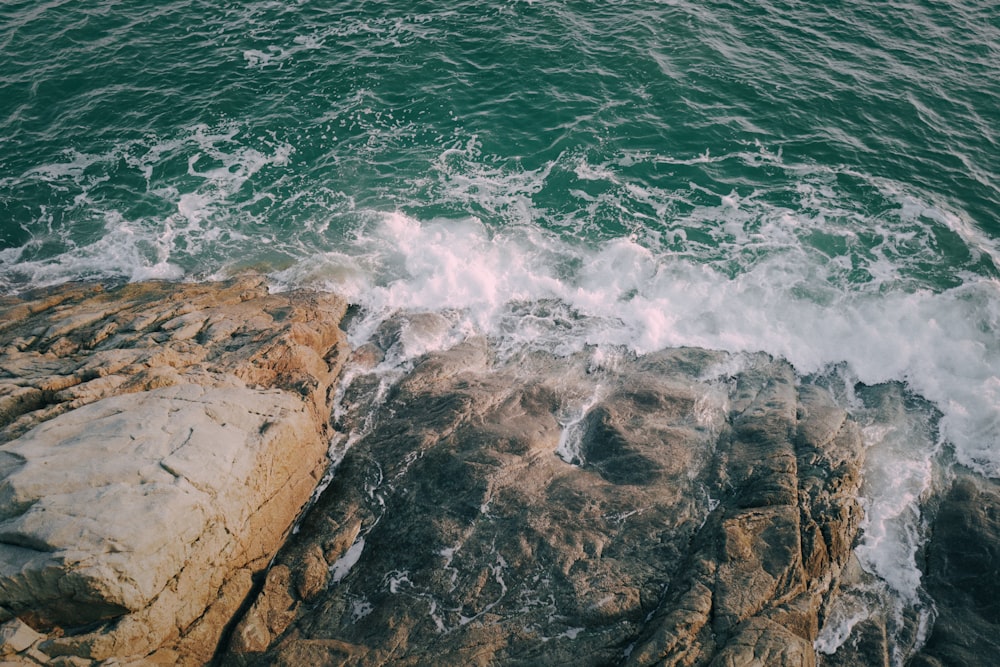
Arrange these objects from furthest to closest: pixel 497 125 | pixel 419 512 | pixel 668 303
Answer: pixel 497 125
pixel 668 303
pixel 419 512

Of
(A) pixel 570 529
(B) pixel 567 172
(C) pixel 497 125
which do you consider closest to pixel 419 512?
(A) pixel 570 529

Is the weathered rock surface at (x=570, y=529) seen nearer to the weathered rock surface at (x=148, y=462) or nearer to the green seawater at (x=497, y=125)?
the weathered rock surface at (x=148, y=462)

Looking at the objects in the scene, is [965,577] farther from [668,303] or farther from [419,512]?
[419,512]

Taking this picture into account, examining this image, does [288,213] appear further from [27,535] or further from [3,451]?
[27,535]

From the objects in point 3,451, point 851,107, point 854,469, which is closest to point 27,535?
point 3,451

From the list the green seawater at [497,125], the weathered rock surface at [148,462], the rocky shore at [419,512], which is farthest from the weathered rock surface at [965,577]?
the weathered rock surface at [148,462]

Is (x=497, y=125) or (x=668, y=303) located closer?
(x=668, y=303)
